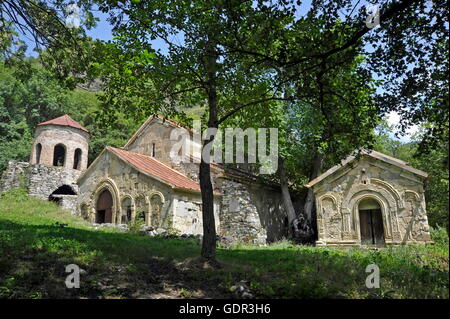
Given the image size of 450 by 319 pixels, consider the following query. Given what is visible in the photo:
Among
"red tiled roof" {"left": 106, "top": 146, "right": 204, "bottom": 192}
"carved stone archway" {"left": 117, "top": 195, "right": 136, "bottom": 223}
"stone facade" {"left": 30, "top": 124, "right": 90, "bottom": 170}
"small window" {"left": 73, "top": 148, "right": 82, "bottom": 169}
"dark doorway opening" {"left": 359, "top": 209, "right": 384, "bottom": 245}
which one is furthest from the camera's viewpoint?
"small window" {"left": 73, "top": 148, "right": 82, "bottom": 169}

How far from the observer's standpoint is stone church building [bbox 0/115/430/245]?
15766mm

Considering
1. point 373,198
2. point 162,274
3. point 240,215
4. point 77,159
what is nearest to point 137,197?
point 240,215

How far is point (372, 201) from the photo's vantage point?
1670 centimetres

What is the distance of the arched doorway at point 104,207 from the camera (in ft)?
60.5

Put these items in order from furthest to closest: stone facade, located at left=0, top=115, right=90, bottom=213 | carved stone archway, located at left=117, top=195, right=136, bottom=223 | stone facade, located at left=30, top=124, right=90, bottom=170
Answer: stone facade, located at left=30, top=124, right=90, bottom=170 < stone facade, located at left=0, top=115, right=90, bottom=213 < carved stone archway, located at left=117, top=195, right=136, bottom=223

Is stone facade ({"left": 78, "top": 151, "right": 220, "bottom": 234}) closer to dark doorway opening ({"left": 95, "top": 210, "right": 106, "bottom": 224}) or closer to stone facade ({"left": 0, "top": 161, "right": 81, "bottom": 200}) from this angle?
dark doorway opening ({"left": 95, "top": 210, "right": 106, "bottom": 224})

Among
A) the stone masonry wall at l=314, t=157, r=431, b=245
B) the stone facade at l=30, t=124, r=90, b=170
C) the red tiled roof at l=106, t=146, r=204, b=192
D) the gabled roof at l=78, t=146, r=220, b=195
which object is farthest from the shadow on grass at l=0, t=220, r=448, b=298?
the stone facade at l=30, t=124, r=90, b=170

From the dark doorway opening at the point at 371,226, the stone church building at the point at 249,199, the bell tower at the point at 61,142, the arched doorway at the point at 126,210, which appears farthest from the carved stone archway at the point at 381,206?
the bell tower at the point at 61,142

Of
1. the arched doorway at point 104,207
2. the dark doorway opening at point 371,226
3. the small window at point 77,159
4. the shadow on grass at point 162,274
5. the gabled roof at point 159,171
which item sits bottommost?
the shadow on grass at point 162,274

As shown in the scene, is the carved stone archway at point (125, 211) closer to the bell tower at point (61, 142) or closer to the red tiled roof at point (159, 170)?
the red tiled roof at point (159, 170)

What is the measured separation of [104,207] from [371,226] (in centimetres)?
Result: 1432

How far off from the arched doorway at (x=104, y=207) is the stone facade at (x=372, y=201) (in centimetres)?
1106

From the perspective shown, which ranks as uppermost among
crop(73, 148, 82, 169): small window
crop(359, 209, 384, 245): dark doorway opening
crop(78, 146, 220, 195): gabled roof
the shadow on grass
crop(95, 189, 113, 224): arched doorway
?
crop(73, 148, 82, 169): small window

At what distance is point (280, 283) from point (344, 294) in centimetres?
115
